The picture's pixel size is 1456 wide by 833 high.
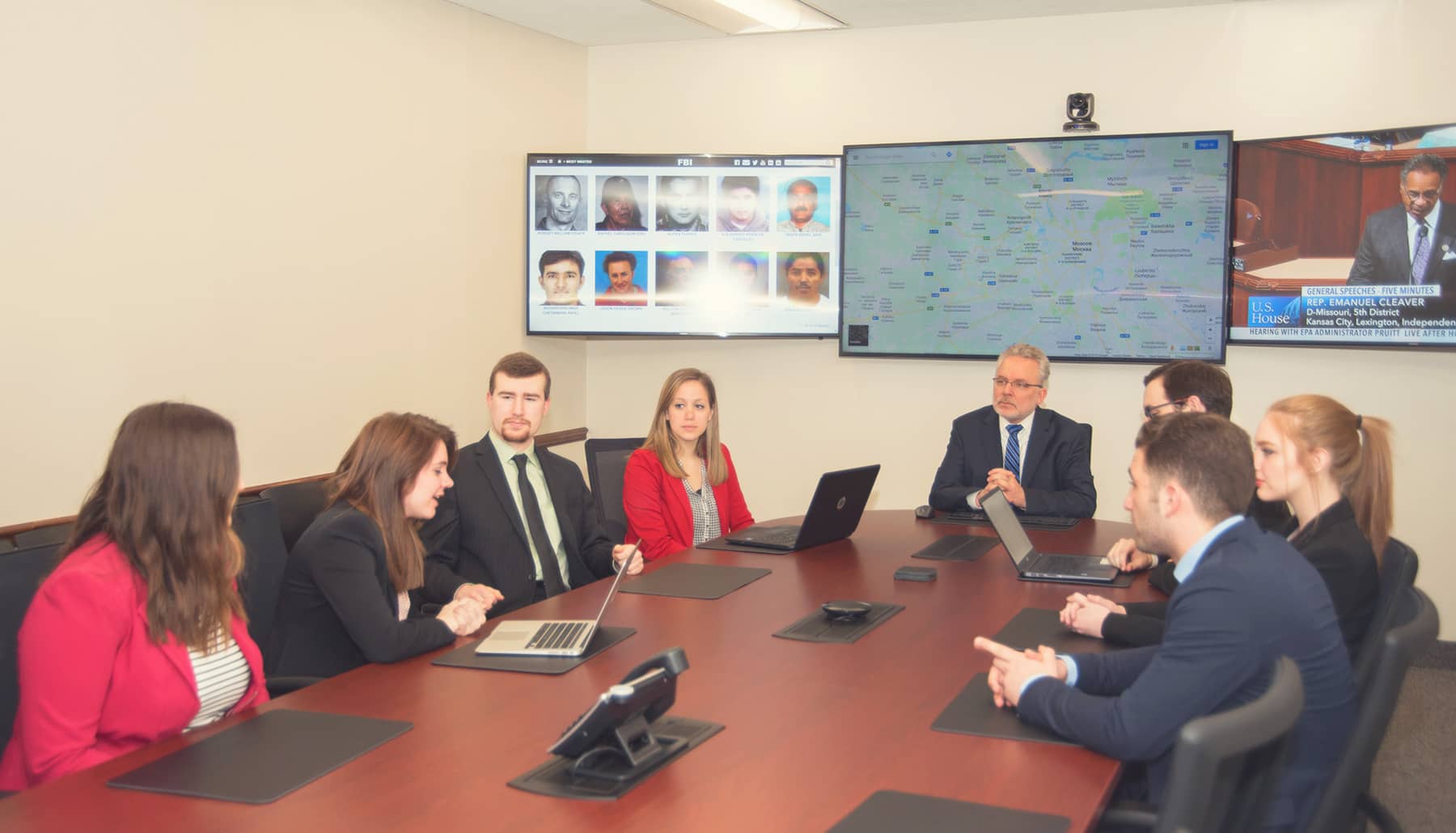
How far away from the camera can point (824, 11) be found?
18.2ft

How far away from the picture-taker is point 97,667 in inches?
79.2

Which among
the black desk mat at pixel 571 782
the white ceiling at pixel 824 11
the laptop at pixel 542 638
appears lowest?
the black desk mat at pixel 571 782

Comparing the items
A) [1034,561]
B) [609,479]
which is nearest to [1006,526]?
[1034,561]

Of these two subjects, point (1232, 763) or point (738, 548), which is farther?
point (738, 548)

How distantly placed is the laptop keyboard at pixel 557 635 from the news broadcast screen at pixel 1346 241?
12.7 feet

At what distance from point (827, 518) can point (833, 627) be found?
1.03 m

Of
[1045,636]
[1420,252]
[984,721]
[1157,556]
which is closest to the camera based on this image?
[984,721]

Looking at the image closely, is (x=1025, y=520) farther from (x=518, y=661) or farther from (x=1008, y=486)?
(x=518, y=661)

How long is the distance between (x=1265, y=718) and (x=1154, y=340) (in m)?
4.30

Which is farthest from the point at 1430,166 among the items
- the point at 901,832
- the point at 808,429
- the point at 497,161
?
the point at 901,832

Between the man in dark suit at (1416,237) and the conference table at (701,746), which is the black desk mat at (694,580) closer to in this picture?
the conference table at (701,746)

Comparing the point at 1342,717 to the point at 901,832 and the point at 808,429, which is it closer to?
the point at 901,832

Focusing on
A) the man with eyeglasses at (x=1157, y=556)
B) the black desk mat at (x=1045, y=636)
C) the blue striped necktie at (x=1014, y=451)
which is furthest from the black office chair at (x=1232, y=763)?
the blue striped necktie at (x=1014, y=451)

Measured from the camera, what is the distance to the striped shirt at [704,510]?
4.11 meters
